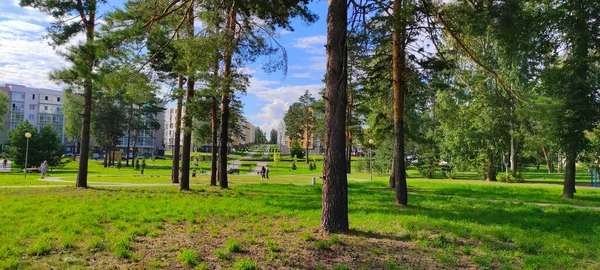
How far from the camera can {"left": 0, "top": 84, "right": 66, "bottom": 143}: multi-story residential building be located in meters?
80.4

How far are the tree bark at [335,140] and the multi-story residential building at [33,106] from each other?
89.5 m

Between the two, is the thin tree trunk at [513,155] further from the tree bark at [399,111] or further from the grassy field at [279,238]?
the tree bark at [399,111]

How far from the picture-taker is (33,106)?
8250 cm

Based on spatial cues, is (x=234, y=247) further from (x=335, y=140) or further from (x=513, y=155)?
(x=513, y=155)

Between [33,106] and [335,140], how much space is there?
322 feet

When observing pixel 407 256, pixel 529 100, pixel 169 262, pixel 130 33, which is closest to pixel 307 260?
pixel 407 256

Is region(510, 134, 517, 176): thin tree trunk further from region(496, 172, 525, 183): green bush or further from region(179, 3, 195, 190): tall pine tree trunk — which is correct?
region(179, 3, 195, 190): tall pine tree trunk

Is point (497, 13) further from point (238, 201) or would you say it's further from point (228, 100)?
point (228, 100)

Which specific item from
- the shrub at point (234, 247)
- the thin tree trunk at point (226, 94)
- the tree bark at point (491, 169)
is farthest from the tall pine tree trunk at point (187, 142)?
the tree bark at point (491, 169)

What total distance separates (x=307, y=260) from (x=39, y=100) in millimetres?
99316

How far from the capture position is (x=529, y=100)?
350 inches

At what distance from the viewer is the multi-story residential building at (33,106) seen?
80438mm

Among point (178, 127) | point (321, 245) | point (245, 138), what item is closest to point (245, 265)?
point (321, 245)

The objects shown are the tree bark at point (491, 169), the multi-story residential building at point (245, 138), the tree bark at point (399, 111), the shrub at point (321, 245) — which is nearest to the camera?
the shrub at point (321, 245)
